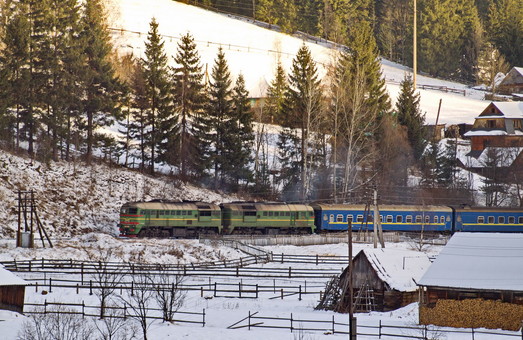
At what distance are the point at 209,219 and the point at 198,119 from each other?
53.1 feet

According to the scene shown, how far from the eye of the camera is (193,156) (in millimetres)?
82562

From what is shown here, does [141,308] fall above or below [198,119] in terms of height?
below

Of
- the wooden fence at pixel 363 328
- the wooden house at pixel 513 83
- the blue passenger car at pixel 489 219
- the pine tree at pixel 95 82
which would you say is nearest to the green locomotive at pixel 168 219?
the pine tree at pixel 95 82

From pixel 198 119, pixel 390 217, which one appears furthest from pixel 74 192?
pixel 390 217

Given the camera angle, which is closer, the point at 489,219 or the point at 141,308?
the point at 141,308

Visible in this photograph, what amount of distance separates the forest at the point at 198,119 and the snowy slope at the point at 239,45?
807 inches

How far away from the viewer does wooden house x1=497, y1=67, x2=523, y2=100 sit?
136250mm

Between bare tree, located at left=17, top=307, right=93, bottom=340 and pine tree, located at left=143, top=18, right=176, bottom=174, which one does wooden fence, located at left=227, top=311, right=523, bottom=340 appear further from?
pine tree, located at left=143, top=18, right=176, bottom=174

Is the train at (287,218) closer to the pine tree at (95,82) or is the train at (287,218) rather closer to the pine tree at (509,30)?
the pine tree at (95,82)

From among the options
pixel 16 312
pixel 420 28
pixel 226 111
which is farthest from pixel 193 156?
pixel 420 28

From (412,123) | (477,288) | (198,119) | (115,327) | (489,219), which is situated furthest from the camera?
(412,123)

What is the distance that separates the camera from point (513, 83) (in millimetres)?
137375

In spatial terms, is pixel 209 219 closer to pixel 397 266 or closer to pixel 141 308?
pixel 397 266

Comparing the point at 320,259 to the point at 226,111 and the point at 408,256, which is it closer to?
the point at 408,256
